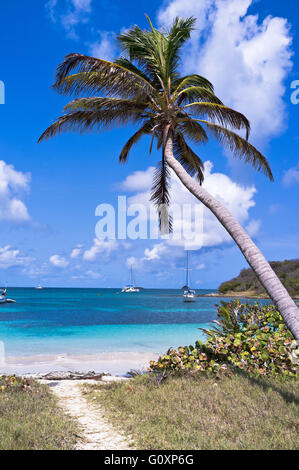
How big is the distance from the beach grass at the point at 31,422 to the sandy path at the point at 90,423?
230 mm

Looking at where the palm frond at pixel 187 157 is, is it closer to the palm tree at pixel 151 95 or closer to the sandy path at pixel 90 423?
the palm tree at pixel 151 95

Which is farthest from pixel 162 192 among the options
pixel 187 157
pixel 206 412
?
pixel 206 412

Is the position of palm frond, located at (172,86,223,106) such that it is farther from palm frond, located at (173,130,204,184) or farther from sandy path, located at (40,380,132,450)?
sandy path, located at (40,380,132,450)

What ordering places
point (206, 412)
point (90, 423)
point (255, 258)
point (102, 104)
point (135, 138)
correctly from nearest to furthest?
point (206, 412) → point (90, 423) → point (255, 258) → point (102, 104) → point (135, 138)

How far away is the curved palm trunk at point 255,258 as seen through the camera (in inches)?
230

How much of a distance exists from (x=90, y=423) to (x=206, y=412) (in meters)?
1.98

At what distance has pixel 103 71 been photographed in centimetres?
901

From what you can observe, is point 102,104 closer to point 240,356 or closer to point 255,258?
point 255,258

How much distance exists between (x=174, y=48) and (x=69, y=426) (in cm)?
935

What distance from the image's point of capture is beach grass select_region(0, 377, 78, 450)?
188 inches

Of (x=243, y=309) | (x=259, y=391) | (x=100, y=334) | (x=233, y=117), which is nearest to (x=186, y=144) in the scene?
(x=233, y=117)

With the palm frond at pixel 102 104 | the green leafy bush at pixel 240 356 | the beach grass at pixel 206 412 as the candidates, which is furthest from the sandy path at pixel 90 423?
the palm frond at pixel 102 104

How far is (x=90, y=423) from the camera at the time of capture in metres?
6.29
